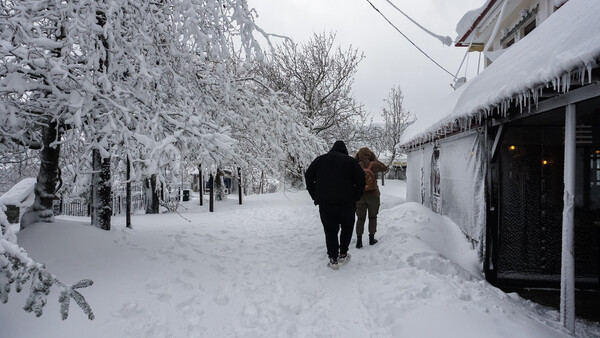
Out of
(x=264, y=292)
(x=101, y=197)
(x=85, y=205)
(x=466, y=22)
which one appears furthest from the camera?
(x=85, y=205)

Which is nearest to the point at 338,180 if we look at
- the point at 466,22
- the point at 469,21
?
the point at 469,21

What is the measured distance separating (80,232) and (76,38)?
2699mm

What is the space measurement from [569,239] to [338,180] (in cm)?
291

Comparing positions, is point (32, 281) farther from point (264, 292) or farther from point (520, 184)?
point (520, 184)

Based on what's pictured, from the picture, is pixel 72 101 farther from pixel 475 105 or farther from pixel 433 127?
pixel 433 127

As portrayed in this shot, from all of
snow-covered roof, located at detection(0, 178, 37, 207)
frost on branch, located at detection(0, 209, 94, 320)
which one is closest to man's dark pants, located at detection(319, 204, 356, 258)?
frost on branch, located at detection(0, 209, 94, 320)

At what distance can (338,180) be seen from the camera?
16.9 ft

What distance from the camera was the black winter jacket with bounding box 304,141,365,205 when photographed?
515 cm

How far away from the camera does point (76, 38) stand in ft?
12.5

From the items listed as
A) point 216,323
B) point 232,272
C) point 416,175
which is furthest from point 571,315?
point 416,175

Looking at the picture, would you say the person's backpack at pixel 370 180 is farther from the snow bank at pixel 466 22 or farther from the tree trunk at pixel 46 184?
the snow bank at pixel 466 22

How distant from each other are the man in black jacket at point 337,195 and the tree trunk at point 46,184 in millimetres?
4106

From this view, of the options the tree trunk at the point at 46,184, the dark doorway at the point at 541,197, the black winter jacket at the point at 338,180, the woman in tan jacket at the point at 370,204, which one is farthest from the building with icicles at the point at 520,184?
the tree trunk at the point at 46,184

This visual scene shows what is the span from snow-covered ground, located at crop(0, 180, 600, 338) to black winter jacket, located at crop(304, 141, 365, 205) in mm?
1124
